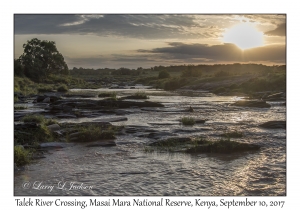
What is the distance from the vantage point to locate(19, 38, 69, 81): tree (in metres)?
84.1

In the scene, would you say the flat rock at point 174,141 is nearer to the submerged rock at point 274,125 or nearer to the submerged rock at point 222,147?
the submerged rock at point 222,147

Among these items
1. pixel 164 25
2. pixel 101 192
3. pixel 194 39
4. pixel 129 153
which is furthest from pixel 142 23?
pixel 101 192

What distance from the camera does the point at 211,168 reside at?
1369 centimetres

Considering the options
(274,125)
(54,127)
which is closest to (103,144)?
(54,127)

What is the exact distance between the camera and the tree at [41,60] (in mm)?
84075

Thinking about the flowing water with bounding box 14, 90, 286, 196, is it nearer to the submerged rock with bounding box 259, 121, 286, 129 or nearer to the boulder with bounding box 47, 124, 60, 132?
the submerged rock with bounding box 259, 121, 286, 129

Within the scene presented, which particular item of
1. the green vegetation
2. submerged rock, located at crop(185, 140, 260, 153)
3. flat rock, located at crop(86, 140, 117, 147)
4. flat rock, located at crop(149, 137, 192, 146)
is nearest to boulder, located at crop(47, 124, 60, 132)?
flat rock, located at crop(86, 140, 117, 147)

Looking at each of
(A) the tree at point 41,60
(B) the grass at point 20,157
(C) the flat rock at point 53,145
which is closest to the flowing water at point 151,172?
(B) the grass at point 20,157

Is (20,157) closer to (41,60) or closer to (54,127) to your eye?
(54,127)

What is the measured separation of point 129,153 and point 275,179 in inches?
268

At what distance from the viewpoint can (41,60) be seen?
3494 inches

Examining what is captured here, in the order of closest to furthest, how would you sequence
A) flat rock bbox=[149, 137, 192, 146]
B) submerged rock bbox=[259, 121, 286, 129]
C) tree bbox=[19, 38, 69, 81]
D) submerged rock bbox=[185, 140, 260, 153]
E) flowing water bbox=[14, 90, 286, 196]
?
1. flowing water bbox=[14, 90, 286, 196]
2. submerged rock bbox=[185, 140, 260, 153]
3. flat rock bbox=[149, 137, 192, 146]
4. submerged rock bbox=[259, 121, 286, 129]
5. tree bbox=[19, 38, 69, 81]

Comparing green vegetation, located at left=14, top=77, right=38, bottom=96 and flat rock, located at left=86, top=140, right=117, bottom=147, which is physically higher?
green vegetation, located at left=14, top=77, right=38, bottom=96
